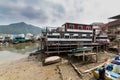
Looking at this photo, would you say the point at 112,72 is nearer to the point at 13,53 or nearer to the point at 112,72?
the point at 112,72

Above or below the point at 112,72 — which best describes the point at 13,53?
below

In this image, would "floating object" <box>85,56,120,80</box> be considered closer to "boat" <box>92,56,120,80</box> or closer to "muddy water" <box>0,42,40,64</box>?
"boat" <box>92,56,120,80</box>

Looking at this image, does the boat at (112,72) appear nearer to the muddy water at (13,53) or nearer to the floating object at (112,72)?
the floating object at (112,72)

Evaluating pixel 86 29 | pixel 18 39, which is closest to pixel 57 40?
pixel 86 29

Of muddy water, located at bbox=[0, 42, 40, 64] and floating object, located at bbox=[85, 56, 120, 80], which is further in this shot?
muddy water, located at bbox=[0, 42, 40, 64]

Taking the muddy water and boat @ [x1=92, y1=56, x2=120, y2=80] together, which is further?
the muddy water

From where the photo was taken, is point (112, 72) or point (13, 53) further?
point (13, 53)

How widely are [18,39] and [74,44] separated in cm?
5138

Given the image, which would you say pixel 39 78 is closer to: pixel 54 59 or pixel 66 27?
pixel 54 59

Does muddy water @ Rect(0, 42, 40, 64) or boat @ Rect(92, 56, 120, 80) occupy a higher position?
boat @ Rect(92, 56, 120, 80)

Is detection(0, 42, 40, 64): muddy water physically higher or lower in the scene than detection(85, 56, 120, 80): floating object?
lower

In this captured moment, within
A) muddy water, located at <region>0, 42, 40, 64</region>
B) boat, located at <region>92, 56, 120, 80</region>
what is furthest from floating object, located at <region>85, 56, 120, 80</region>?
muddy water, located at <region>0, 42, 40, 64</region>

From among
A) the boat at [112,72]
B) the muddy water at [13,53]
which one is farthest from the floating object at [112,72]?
the muddy water at [13,53]

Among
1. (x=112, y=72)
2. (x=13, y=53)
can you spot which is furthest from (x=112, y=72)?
(x=13, y=53)
